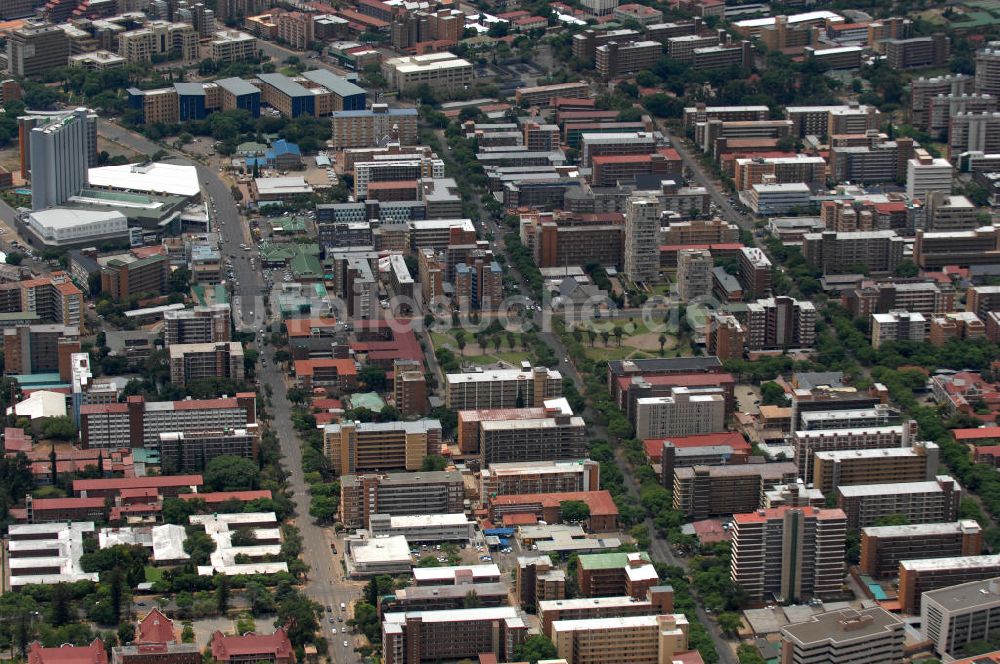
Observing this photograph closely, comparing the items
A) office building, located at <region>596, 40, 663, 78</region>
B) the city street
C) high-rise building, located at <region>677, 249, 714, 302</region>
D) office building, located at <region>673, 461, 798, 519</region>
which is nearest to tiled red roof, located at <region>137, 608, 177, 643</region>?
the city street

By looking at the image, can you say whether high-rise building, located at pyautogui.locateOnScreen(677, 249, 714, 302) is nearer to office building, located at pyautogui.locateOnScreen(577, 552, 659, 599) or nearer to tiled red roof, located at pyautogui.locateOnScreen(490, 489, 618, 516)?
tiled red roof, located at pyautogui.locateOnScreen(490, 489, 618, 516)

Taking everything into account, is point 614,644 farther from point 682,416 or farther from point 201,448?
point 201,448

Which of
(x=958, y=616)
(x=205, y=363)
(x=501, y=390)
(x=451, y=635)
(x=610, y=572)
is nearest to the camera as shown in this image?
(x=451, y=635)

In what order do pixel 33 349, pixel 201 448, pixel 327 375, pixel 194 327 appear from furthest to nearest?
1. pixel 194 327
2. pixel 33 349
3. pixel 327 375
4. pixel 201 448

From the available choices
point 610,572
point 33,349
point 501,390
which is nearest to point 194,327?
point 33,349

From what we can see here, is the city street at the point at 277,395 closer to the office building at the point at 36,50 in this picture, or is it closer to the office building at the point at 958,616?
the office building at the point at 36,50

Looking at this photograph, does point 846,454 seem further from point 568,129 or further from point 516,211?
point 568,129

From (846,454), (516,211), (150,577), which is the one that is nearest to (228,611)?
(150,577)
